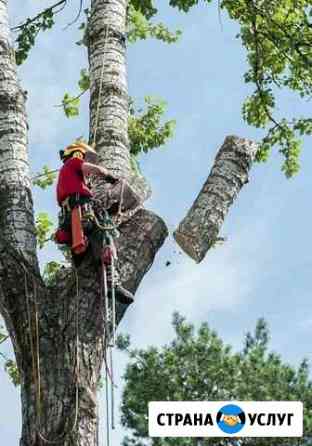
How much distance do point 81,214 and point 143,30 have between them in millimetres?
7253

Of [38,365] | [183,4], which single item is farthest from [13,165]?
[183,4]

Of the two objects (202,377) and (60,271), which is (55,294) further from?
(202,377)

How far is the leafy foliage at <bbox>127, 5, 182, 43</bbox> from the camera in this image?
12.1 metres

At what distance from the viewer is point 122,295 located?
17.5 feet

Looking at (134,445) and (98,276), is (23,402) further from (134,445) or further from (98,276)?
(134,445)

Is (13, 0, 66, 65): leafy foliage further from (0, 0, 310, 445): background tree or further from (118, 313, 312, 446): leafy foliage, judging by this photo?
(118, 313, 312, 446): leafy foliage

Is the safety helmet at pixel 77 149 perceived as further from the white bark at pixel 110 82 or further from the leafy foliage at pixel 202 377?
the leafy foliage at pixel 202 377

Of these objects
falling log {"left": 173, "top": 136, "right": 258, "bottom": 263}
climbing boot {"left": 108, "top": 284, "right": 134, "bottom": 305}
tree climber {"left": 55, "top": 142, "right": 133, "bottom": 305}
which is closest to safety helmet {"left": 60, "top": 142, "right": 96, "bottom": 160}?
tree climber {"left": 55, "top": 142, "right": 133, "bottom": 305}

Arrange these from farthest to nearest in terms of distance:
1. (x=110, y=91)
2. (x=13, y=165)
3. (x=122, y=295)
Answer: (x=110, y=91) → (x=13, y=165) → (x=122, y=295)

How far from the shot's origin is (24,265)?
5.50 m

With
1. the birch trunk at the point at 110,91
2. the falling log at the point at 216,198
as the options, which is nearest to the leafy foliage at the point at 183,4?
the birch trunk at the point at 110,91

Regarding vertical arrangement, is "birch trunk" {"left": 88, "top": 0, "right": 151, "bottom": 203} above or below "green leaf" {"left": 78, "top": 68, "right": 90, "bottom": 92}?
below

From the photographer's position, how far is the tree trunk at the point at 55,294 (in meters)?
4.91

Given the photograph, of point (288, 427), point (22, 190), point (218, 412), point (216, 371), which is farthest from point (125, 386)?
point (22, 190)
